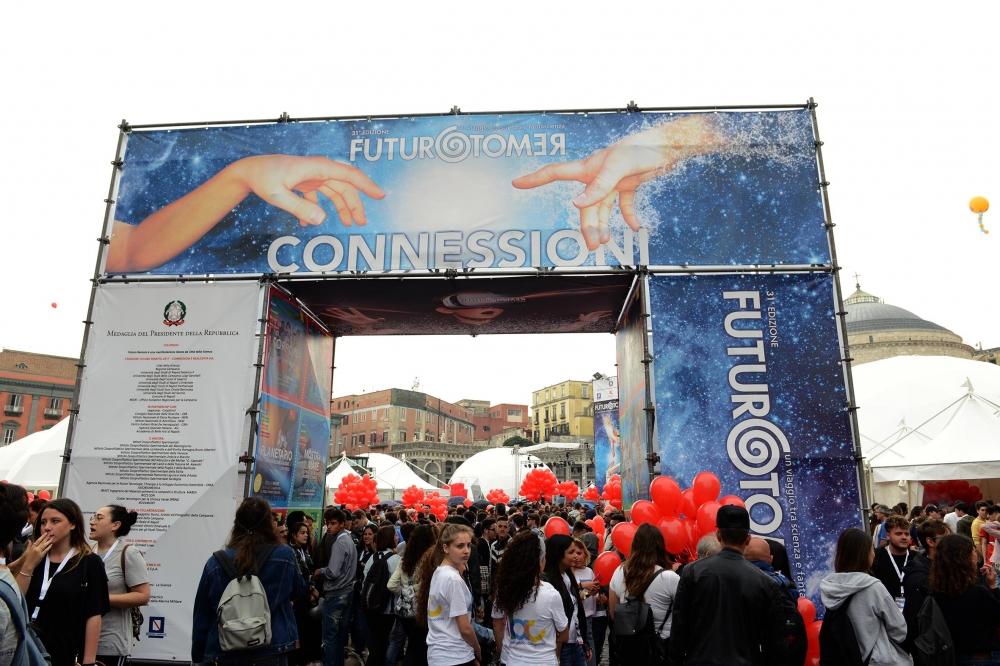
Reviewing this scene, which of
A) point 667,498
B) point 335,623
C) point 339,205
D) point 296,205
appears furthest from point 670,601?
point 296,205

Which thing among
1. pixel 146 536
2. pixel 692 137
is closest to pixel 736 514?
pixel 692 137

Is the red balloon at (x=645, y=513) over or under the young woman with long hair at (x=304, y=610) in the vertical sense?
over

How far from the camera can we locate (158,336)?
852cm

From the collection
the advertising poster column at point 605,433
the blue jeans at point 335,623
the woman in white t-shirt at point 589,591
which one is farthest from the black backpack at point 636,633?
the advertising poster column at point 605,433

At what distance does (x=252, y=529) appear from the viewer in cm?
431

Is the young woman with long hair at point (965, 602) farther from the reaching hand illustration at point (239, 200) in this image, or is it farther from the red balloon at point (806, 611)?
the reaching hand illustration at point (239, 200)

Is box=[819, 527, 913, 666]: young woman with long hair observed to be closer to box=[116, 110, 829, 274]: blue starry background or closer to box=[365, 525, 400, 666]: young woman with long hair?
box=[365, 525, 400, 666]: young woman with long hair

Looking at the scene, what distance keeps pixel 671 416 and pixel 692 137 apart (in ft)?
11.5

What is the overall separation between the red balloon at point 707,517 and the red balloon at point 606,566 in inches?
31.6

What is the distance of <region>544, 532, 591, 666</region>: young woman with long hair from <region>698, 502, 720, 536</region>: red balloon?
157cm

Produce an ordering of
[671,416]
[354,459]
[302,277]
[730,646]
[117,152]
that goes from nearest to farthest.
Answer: [730,646] → [671,416] → [302,277] → [117,152] → [354,459]

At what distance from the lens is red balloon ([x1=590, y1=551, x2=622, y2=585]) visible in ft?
20.6

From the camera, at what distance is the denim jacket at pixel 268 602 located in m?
4.17

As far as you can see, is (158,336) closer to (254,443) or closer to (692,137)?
(254,443)
